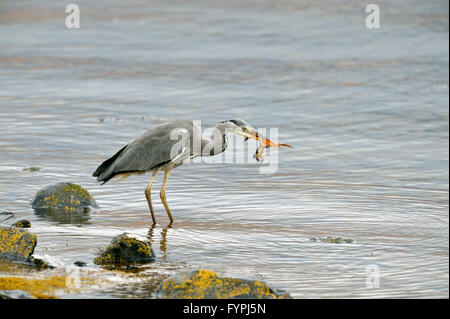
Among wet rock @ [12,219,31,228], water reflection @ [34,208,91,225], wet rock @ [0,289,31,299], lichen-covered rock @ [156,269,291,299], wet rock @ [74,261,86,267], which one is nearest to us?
wet rock @ [0,289,31,299]

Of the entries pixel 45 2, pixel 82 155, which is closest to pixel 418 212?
pixel 82 155

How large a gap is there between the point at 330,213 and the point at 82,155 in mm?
4283

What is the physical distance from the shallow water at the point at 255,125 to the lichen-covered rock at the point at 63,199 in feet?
0.60

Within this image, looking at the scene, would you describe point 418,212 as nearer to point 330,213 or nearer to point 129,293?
point 330,213

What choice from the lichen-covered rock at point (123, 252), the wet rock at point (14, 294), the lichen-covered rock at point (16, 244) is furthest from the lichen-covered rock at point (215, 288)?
the lichen-covered rock at point (16, 244)

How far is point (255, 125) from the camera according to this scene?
46.9ft

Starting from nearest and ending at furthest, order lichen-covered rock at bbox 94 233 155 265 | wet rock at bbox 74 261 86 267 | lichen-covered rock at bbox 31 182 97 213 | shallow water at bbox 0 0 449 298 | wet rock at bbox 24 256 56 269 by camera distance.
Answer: wet rock at bbox 24 256 56 269
wet rock at bbox 74 261 86 267
lichen-covered rock at bbox 94 233 155 265
shallow water at bbox 0 0 449 298
lichen-covered rock at bbox 31 182 97 213

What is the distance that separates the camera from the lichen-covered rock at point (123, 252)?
23.4 feet

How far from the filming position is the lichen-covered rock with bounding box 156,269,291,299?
5.93m

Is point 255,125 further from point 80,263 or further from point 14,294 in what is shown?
point 14,294

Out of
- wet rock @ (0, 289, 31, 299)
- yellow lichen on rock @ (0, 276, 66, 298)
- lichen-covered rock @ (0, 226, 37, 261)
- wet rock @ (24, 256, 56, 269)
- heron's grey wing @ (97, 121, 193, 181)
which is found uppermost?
heron's grey wing @ (97, 121, 193, 181)

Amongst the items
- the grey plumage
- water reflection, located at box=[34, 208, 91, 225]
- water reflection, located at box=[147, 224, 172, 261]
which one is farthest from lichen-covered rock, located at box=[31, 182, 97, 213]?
water reflection, located at box=[147, 224, 172, 261]

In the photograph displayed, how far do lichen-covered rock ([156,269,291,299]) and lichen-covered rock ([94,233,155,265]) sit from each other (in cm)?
119

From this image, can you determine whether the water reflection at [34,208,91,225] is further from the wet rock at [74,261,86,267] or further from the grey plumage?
the wet rock at [74,261,86,267]
